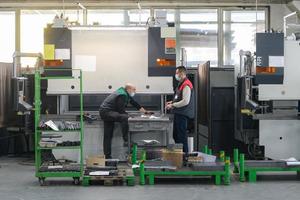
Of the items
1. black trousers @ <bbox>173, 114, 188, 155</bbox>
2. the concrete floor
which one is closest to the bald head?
black trousers @ <bbox>173, 114, 188, 155</bbox>

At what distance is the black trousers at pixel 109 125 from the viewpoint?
724cm

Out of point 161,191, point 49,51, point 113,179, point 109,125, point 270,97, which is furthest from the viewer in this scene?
point 109,125

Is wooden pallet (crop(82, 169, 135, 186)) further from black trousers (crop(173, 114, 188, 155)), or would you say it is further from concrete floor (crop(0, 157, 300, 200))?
black trousers (crop(173, 114, 188, 155))

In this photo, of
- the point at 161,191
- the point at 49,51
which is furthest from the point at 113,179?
the point at 49,51

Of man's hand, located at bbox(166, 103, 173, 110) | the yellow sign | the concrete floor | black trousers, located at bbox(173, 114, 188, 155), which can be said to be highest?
the yellow sign

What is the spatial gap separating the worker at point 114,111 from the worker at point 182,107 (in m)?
0.64

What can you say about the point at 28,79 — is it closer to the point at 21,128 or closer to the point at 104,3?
the point at 21,128

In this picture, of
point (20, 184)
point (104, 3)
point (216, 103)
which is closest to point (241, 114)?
point (216, 103)

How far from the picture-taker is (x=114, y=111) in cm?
728

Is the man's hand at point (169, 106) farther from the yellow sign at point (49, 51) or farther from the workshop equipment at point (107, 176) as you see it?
the yellow sign at point (49, 51)

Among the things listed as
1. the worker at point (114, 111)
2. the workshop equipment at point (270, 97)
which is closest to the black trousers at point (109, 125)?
the worker at point (114, 111)

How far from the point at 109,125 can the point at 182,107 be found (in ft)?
3.75

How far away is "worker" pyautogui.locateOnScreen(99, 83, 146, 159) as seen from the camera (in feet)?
23.8

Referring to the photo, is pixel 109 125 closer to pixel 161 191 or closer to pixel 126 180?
pixel 126 180
